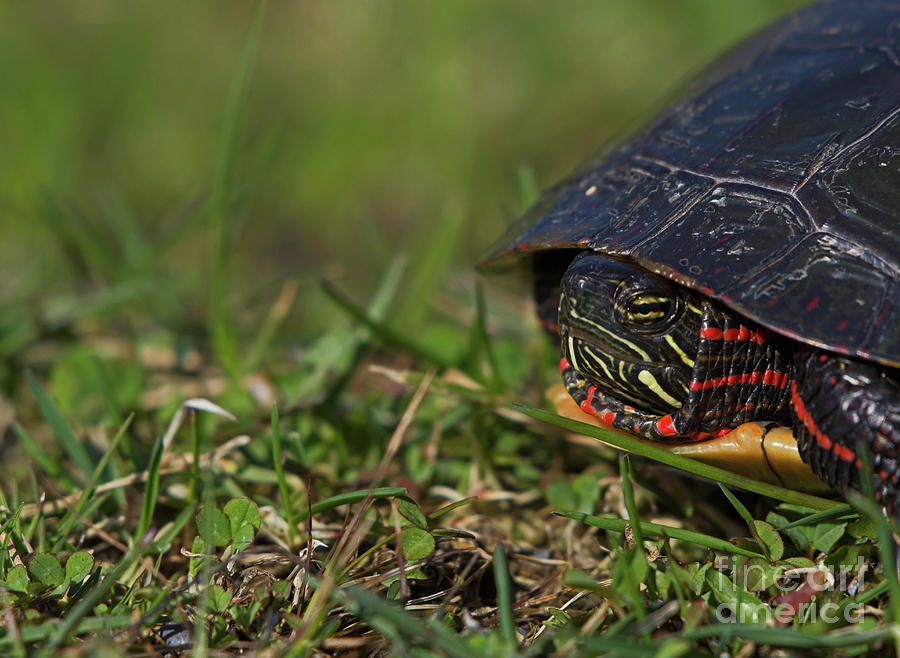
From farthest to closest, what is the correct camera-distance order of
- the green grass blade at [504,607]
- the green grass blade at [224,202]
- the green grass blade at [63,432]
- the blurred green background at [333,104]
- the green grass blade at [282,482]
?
the blurred green background at [333,104], the green grass blade at [224,202], the green grass blade at [63,432], the green grass blade at [282,482], the green grass blade at [504,607]

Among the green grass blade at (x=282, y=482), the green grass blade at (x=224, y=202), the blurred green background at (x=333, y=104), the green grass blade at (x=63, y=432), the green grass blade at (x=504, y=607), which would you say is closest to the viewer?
A: the green grass blade at (x=504, y=607)

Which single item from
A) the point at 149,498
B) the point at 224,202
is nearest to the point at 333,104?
the point at 224,202

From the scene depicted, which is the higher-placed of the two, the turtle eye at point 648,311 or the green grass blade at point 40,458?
the turtle eye at point 648,311

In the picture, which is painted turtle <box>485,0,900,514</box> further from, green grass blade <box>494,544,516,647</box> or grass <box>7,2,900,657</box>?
green grass blade <box>494,544,516,647</box>

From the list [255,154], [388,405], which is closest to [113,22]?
[255,154]

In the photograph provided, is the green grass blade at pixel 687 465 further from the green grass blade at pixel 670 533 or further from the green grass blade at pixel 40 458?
the green grass blade at pixel 40 458

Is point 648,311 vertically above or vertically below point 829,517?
A: above

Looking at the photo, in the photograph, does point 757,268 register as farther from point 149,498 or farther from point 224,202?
point 224,202

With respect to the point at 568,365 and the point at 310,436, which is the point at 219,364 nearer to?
the point at 310,436

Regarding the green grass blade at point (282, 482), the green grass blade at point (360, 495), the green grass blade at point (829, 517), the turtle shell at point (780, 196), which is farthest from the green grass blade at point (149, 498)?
the green grass blade at point (829, 517)
